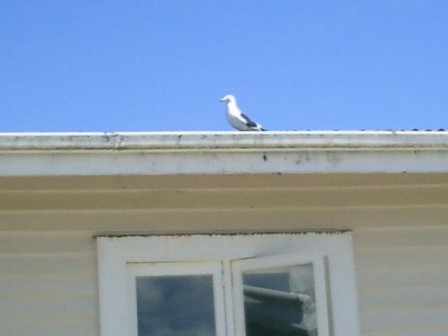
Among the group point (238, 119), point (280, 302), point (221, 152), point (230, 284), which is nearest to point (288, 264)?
point (280, 302)

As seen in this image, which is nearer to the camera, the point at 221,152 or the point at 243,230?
the point at 221,152

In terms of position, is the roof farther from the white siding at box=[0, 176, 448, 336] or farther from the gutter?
the white siding at box=[0, 176, 448, 336]

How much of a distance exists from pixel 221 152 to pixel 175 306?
3.02 feet

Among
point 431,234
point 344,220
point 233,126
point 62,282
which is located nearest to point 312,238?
point 344,220

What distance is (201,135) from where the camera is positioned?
205 inches

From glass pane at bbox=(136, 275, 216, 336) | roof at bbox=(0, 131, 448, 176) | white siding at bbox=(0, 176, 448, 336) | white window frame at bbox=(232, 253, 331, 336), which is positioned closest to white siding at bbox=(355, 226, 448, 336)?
white siding at bbox=(0, 176, 448, 336)

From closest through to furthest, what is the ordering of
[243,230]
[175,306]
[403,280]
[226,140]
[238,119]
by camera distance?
1. [226,140]
2. [175,306]
3. [243,230]
4. [403,280]
5. [238,119]

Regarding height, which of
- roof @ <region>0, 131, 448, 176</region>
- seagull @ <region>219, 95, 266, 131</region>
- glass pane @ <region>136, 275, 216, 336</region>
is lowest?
glass pane @ <region>136, 275, 216, 336</region>

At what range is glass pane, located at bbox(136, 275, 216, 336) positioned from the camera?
563 centimetres

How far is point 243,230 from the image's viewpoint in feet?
18.9

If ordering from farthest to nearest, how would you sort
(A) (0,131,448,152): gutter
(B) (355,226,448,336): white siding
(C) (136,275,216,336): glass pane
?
(B) (355,226,448,336): white siding → (C) (136,275,216,336): glass pane → (A) (0,131,448,152): gutter

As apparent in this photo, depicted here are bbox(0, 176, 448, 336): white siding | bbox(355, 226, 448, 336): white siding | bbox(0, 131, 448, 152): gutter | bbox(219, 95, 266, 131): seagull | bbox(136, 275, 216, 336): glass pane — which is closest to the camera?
bbox(0, 131, 448, 152): gutter

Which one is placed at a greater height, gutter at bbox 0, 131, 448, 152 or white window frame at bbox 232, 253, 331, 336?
gutter at bbox 0, 131, 448, 152

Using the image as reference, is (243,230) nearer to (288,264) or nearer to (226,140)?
(288,264)
